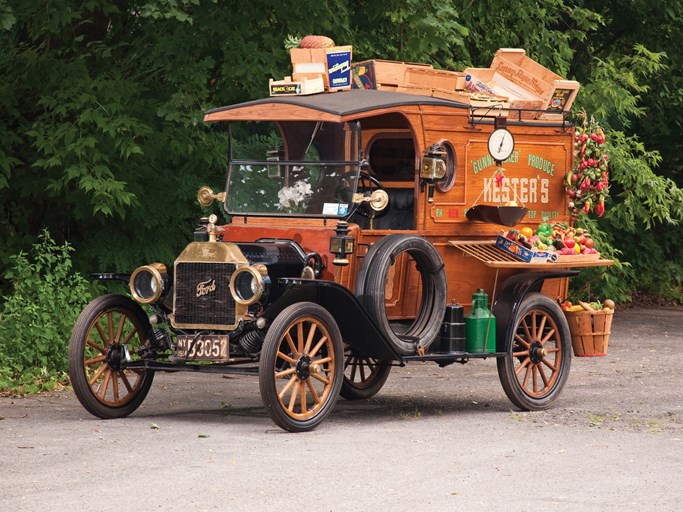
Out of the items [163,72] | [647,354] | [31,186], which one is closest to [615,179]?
[647,354]

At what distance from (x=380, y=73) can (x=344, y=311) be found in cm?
235

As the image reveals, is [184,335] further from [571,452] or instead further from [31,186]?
[31,186]

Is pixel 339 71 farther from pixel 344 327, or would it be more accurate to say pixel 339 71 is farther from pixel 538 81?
pixel 344 327

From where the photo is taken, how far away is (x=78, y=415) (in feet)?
36.2

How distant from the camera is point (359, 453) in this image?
9.23 metres

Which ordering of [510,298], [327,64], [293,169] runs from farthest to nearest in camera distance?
[510,298]
[327,64]
[293,169]

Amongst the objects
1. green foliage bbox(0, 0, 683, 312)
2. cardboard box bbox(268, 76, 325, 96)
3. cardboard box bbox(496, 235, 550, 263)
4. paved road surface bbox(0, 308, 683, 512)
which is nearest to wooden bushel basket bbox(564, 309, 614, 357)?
paved road surface bbox(0, 308, 683, 512)

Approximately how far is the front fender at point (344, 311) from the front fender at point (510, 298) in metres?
1.20

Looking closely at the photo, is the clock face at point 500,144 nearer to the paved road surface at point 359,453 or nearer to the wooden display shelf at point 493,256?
the wooden display shelf at point 493,256

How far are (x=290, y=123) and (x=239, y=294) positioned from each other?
1768 mm

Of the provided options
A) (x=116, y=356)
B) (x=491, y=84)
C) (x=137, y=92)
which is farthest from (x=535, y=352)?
(x=137, y=92)

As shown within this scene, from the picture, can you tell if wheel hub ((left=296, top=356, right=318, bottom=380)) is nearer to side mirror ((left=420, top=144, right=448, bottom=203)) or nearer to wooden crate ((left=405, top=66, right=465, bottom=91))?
side mirror ((left=420, top=144, right=448, bottom=203))

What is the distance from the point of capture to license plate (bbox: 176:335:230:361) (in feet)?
33.6

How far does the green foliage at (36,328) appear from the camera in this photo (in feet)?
42.9
